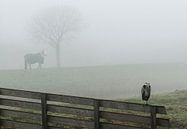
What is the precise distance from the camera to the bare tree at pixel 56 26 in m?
63.0

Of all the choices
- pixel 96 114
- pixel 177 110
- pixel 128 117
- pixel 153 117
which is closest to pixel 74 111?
pixel 96 114

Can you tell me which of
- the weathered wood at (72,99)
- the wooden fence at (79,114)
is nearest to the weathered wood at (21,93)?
the wooden fence at (79,114)

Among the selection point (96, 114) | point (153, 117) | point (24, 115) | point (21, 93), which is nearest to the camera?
point (153, 117)

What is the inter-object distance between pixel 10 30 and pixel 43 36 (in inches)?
1656

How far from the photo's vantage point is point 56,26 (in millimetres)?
63406

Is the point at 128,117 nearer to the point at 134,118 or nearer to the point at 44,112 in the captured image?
the point at 134,118

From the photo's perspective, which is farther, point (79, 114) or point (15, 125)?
point (15, 125)

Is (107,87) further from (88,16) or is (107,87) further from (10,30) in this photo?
(88,16)

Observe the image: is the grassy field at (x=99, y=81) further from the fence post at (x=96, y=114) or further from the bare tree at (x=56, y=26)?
the bare tree at (x=56, y=26)

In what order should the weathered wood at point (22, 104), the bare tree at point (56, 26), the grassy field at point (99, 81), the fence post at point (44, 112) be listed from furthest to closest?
1. the bare tree at point (56, 26)
2. the grassy field at point (99, 81)
3. the weathered wood at point (22, 104)
4. the fence post at point (44, 112)

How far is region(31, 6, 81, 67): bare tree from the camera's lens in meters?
63.0

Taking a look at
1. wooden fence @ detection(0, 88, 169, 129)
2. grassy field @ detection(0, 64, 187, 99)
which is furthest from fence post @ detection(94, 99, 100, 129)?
grassy field @ detection(0, 64, 187, 99)

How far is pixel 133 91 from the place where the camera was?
30.3 metres

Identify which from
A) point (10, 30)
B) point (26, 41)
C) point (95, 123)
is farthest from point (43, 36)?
point (95, 123)
